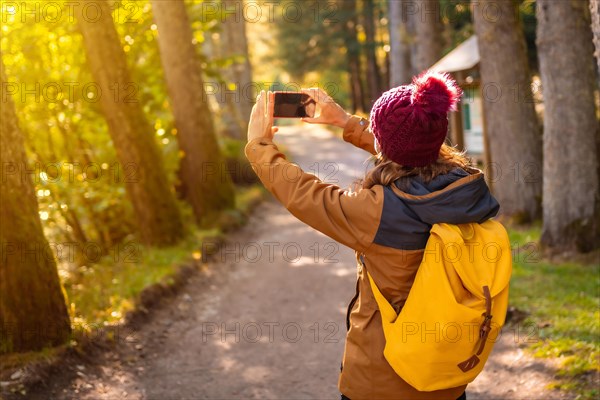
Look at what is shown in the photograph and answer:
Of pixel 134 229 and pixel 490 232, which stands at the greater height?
pixel 490 232

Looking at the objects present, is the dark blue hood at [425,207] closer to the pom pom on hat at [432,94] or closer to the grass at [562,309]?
the pom pom on hat at [432,94]

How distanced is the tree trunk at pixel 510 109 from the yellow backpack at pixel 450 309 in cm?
877

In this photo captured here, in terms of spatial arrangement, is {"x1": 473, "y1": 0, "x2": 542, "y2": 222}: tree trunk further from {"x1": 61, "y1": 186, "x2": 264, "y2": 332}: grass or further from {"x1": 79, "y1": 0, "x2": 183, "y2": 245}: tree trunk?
{"x1": 79, "y1": 0, "x2": 183, "y2": 245}: tree trunk

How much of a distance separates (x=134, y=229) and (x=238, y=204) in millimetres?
4278

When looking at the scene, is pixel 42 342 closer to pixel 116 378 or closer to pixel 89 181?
pixel 116 378

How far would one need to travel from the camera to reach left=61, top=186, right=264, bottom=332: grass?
25.8 ft

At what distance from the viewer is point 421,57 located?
1548 cm

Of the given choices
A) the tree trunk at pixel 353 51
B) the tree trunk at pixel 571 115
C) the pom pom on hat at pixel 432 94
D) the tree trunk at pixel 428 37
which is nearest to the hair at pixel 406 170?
the pom pom on hat at pixel 432 94

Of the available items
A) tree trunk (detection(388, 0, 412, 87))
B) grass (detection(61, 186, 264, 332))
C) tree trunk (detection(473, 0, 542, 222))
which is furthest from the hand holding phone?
tree trunk (detection(388, 0, 412, 87))

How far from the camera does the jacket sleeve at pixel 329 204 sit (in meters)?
2.83

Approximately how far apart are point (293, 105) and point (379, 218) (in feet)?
2.57

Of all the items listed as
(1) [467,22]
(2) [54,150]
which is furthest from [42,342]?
(1) [467,22]

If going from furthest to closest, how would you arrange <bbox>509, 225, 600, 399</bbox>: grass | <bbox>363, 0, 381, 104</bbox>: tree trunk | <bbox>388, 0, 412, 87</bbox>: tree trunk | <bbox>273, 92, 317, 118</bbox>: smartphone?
<bbox>363, 0, 381, 104</bbox>: tree trunk < <bbox>388, 0, 412, 87</bbox>: tree trunk < <bbox>509, 225, 600, 399</bbox>: grass < <bbox>273, 92, 317, 118</bbox>: smartphone

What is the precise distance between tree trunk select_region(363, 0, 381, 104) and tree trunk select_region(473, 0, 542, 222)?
25.7m
